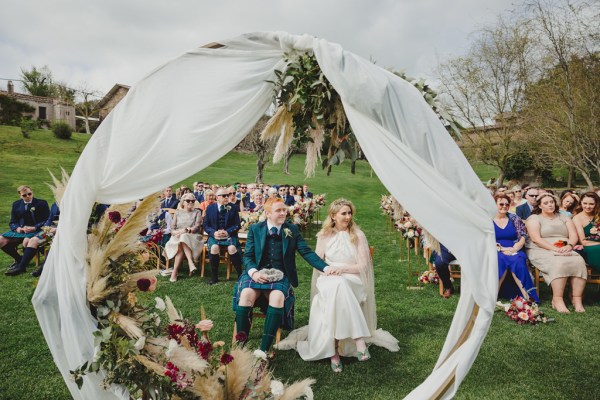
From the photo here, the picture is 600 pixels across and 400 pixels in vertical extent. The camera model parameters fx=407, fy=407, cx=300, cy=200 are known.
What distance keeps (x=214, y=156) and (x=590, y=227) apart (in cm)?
652

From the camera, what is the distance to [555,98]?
13.1 m

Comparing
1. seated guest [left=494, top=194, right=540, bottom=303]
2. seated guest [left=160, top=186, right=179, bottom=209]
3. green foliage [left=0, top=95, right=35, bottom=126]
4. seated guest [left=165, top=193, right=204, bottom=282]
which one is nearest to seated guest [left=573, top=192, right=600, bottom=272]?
seated guest [left=494, top=194, right=540, bottom=303]

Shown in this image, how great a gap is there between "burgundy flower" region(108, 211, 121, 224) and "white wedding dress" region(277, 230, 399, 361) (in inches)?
92.6

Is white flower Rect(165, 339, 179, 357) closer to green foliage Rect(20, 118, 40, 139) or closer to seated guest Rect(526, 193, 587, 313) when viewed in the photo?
seated guest Rect(526, 193, 587, 313)

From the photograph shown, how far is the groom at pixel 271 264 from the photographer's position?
454 cm

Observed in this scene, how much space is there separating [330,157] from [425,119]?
85 cm

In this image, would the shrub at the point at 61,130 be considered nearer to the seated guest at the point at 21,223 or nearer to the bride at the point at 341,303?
the seated guest at the point at 21,223

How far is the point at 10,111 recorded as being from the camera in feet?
140

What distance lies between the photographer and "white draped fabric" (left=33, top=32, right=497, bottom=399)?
302 centimetres

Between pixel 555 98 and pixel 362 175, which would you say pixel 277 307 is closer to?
pixel 555 98

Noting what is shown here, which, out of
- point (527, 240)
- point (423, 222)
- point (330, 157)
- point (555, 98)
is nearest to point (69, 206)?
point (330, 157)

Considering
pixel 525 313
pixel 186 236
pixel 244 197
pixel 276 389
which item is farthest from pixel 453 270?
pixel 244 197

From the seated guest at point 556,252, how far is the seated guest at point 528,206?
1.50 meters

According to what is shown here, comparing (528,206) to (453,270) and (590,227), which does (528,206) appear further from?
(453,270)
